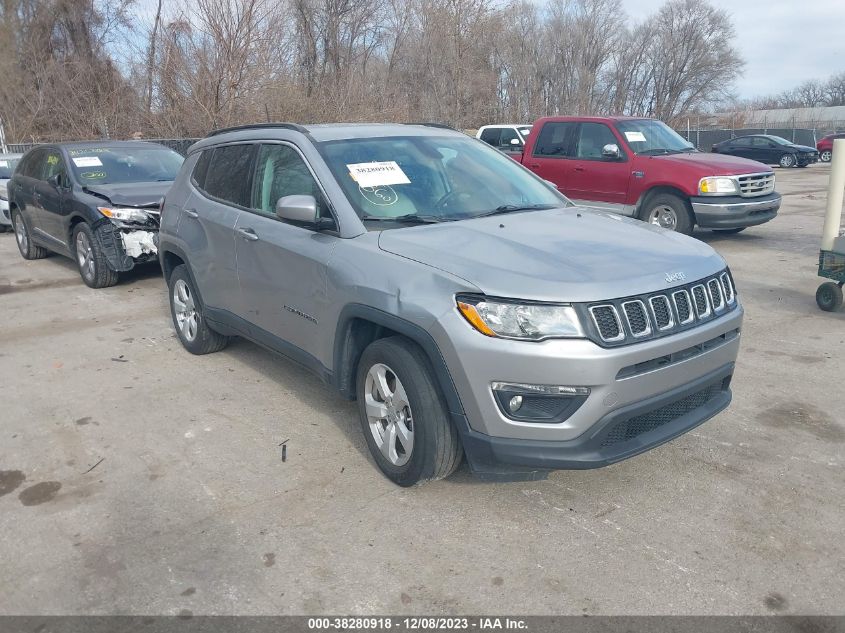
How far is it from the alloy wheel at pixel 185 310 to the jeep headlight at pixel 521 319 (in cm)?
333

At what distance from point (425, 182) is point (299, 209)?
823mm

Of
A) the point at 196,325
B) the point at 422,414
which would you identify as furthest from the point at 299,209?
the point at 196,325

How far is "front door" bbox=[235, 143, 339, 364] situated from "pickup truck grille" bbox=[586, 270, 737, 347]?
158 cm

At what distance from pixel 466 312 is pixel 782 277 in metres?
6.66

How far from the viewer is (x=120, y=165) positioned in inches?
360

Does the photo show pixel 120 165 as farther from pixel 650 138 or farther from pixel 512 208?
pixel 650 138

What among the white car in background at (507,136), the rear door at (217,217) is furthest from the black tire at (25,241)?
the white car in background at (507,136)

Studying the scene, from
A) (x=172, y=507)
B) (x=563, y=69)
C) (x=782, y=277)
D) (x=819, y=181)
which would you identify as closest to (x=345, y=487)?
(x=172, y=507)

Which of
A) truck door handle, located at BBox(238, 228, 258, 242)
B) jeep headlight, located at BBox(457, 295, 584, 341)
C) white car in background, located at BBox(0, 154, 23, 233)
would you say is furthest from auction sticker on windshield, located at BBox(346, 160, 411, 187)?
white car in background, located at BBox(0, 154, 23, 233)

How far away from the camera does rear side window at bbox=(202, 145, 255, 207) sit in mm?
4980

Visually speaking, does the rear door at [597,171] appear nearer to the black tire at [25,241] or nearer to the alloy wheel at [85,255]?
the alloy wheel at [85,255]

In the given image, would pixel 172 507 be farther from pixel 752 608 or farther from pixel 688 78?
pixel 688 78

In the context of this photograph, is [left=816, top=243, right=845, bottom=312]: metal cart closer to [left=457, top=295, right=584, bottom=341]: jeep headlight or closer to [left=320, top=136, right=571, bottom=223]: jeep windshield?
[left=320, top=136, right=571, bottom=223]: jeep windshield

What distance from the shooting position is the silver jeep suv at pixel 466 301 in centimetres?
310
